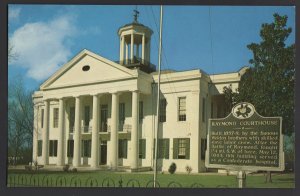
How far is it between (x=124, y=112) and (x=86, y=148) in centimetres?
332

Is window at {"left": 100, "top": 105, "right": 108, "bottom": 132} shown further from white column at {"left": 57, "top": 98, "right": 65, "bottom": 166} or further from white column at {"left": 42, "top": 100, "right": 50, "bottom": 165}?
white column at {"left": 42, "top": 100, "right": 50, "bottom": 165}

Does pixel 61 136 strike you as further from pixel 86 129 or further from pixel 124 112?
pixel 124 112

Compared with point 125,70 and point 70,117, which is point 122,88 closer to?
point 125,70

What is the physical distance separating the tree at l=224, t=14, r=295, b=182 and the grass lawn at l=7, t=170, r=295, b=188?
8.14 feet

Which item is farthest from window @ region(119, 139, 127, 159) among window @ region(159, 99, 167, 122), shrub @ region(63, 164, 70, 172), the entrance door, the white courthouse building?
shrub @ region(63, 164, 70, 172)

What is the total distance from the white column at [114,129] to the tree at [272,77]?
22.2 ft

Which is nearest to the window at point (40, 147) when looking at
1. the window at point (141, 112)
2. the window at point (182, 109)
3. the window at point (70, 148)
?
the window at point (70, 148)

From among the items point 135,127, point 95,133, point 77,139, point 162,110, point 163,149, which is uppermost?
point 162,110

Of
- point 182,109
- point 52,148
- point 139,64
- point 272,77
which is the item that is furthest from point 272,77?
point 52,148

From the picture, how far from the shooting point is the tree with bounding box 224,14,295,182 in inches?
711

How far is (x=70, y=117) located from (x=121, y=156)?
3.94m

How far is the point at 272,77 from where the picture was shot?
19.0 m

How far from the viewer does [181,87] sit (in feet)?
72.5

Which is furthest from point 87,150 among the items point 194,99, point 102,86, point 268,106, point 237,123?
point 237,123
